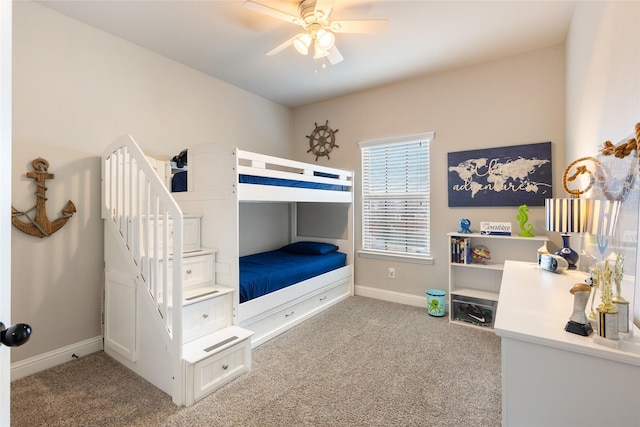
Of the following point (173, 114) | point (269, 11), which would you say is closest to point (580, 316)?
point (269, 11)

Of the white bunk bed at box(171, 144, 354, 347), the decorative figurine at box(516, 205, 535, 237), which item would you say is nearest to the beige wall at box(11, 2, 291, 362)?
the white bunk bed at box(171, 144, 354, 347)

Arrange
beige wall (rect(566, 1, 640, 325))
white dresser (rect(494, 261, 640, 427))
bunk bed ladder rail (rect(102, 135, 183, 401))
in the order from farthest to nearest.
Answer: bunk bed ladder rail (rect(102, 135, 183, 401)) → beige wall (rect(566, 1, 640, 325)) → white dresser (rect(494, 261, 640, 427))

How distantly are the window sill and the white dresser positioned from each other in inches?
92.8

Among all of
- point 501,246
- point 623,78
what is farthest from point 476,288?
point 623,78

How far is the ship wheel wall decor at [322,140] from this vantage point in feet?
13.3

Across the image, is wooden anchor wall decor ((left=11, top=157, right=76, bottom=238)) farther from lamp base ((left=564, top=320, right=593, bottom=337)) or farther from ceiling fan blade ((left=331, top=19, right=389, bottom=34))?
lamp base ((left=564, top=320, right=593, bottom=337))

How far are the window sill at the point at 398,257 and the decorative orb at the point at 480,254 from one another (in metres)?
0.46

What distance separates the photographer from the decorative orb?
2.95m

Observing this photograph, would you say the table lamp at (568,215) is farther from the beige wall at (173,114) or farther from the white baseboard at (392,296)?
the white baseboard at (392,296)

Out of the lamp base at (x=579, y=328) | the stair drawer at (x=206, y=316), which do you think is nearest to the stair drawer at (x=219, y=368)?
the stair drawer at (x=206, y=316)

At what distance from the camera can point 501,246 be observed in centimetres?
296

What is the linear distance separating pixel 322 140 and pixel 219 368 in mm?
3100

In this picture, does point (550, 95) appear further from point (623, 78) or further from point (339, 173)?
point (339, 173)

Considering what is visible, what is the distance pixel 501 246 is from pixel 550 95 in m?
1.49
